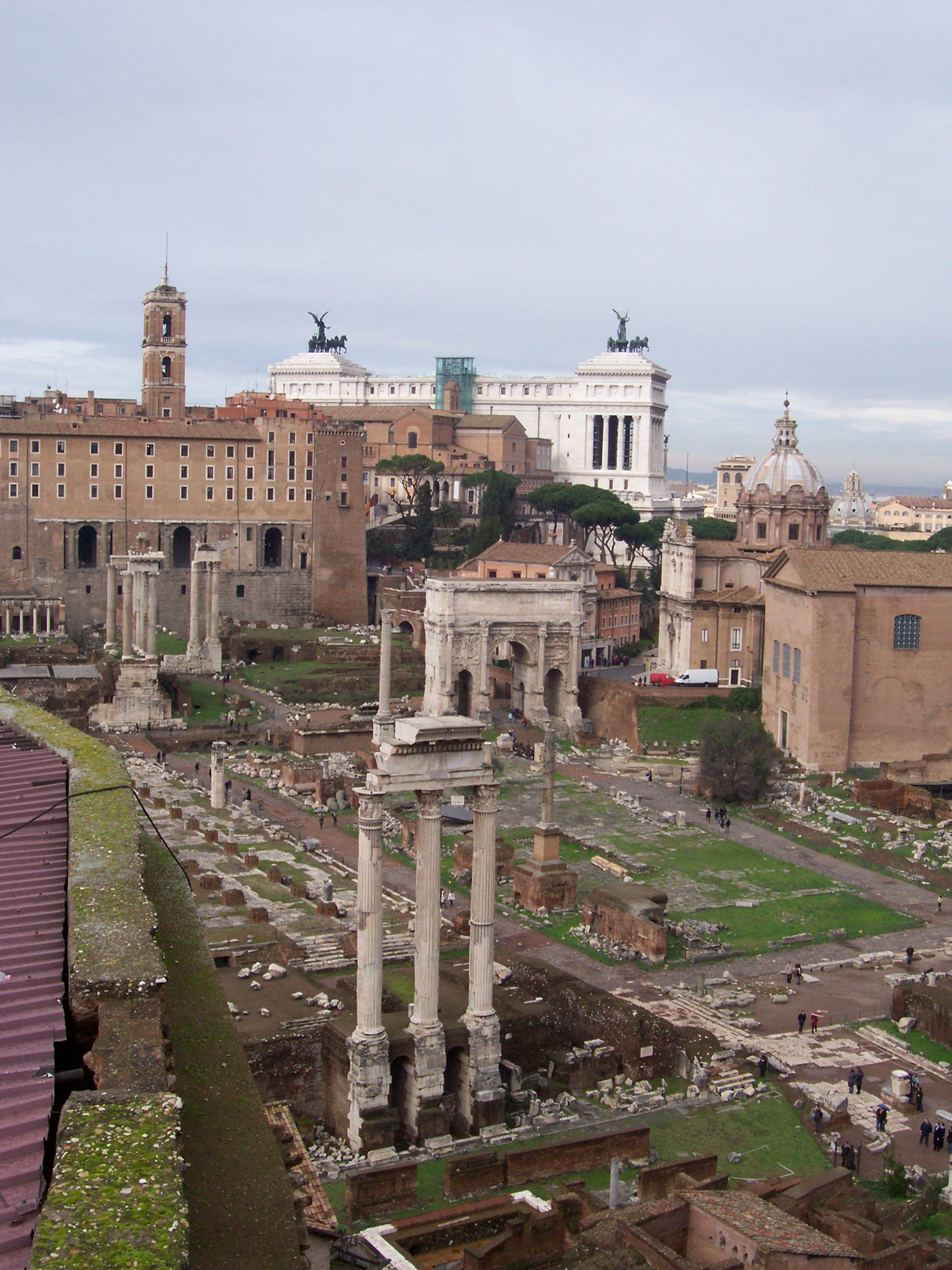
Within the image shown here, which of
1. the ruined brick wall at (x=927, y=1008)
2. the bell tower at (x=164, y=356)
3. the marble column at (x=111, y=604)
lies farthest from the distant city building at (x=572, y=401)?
the ruined brick wall at (x=927, y=1008)

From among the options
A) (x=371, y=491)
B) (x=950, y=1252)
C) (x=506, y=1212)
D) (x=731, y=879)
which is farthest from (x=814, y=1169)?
(x=371, y=491)

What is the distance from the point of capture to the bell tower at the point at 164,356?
77.9 metres

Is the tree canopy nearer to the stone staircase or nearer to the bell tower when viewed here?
the bell tower

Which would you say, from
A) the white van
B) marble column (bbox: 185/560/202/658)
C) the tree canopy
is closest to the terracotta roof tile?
the white van

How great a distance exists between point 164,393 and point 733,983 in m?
57.2

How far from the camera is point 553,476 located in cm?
10381

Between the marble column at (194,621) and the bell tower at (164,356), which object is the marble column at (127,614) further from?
the bell tower at (164,356)

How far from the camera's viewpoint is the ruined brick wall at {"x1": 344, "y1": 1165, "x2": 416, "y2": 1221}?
18.4m

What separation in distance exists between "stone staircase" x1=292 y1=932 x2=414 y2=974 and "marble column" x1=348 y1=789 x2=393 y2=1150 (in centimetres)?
491

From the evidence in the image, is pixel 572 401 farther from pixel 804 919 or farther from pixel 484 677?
pixel 804 919

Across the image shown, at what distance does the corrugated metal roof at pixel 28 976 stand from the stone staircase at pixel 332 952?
20.5 ft

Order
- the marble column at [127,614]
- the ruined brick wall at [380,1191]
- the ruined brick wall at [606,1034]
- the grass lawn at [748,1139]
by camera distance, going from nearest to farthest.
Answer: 1. the ruined brick wall at [380,1191]
2. the grass lawn at [748,1139]
3. the ruined brick wall at [606,1034]
4. the marble column at [127,614]

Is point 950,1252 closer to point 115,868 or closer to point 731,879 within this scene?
point 115,868

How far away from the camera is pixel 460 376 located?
111 meters
